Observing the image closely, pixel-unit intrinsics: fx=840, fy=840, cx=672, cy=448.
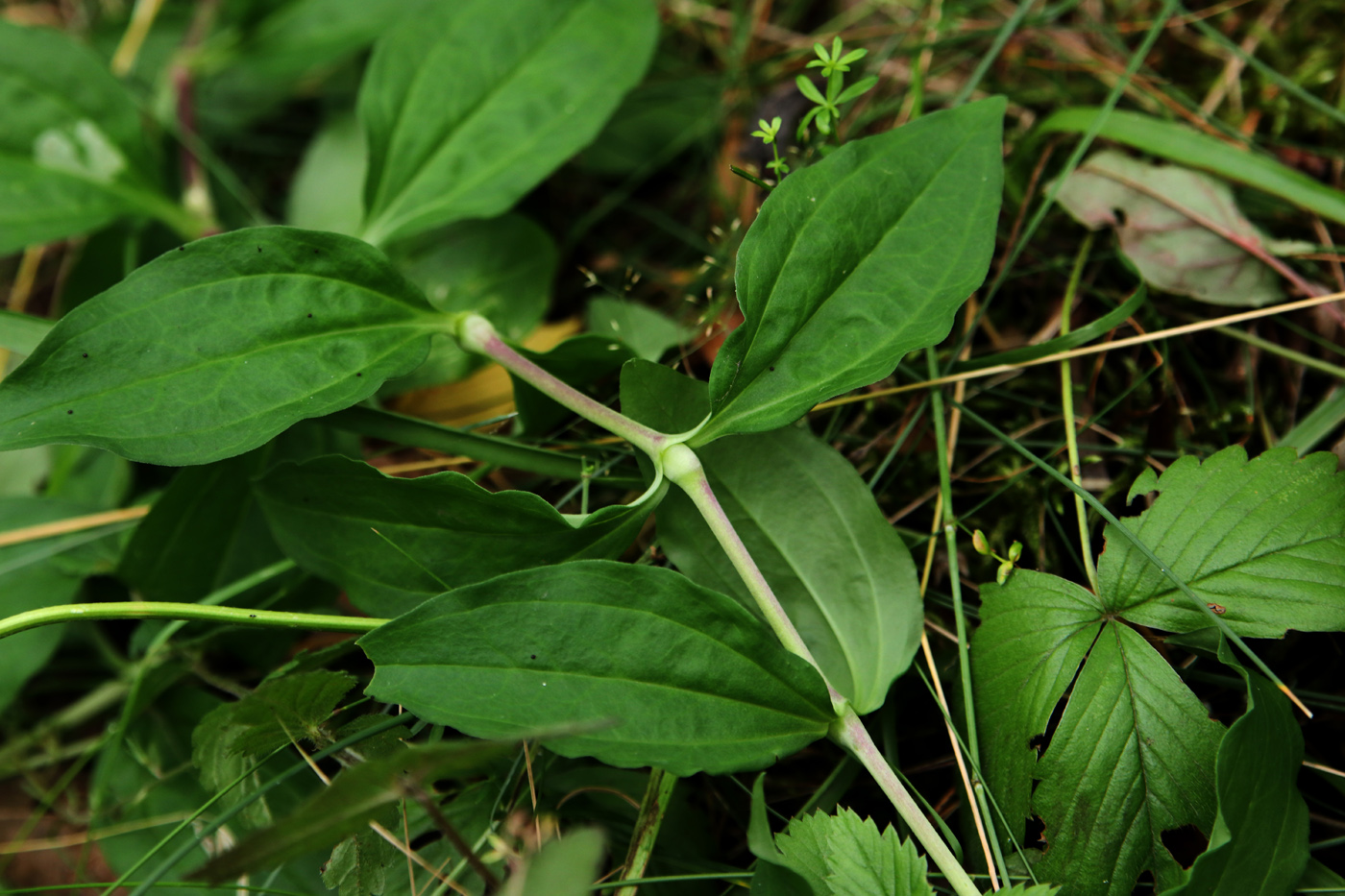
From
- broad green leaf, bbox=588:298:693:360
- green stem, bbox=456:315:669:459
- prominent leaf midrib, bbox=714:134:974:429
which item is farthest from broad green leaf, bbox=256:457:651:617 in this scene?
broad green leaf, bbox=588:298:693:360

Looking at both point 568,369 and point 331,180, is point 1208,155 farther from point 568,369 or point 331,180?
point 331,180

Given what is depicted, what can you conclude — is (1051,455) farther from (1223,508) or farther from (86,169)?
(86,169)

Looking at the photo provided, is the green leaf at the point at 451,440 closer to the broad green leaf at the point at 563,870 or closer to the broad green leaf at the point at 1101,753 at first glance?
the broad green leaf at the point at 563,870

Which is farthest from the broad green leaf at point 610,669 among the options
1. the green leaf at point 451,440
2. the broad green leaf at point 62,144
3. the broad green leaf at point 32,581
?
the broad green leaf at point 62,144

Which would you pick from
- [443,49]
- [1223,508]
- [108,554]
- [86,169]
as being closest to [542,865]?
[1223,508]

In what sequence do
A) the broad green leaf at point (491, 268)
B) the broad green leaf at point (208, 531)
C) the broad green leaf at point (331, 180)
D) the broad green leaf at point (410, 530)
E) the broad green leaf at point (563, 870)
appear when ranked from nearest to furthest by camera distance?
the broad green leaf at point (563, 870), the broad green leaf at point (410, 530), the broad green leaf at point (208, 531), the broad green leaf at point (491, 268), the broad green leaf at point (331, 180)

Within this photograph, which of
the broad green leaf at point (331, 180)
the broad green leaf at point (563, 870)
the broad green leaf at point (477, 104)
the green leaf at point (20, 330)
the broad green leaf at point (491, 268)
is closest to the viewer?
the broad green leaf at point (563, 870)
